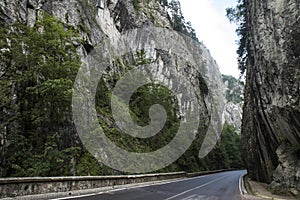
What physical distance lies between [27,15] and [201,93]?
44.5m

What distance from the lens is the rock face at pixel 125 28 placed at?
21.6 meters

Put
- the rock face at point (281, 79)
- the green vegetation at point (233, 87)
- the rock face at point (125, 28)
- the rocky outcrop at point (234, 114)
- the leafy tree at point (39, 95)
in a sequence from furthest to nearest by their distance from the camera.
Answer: the green vegetation at point (233, 87), the rocky outcrop at point (234, 114), the rock face at point (125, 28), the leafy tree at point (39, 95), the rock face at point (281, 79)

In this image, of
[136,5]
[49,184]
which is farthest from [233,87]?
[49,184]

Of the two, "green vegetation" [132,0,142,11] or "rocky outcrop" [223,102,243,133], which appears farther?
"rocky outcrop" [223,102,243,133]

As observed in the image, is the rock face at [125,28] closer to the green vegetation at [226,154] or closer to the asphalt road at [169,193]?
the green vegetation at [226,154]

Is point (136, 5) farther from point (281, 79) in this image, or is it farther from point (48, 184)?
point (48, 184)

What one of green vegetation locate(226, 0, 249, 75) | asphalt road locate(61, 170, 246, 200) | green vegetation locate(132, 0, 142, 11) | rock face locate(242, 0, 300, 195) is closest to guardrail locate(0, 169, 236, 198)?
asphalt road locate(61, 170, 246, 200)

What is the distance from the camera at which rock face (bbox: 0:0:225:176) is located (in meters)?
21.6

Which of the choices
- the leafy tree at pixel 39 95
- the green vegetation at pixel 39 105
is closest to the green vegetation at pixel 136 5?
the green vegetation at pixel 39 105

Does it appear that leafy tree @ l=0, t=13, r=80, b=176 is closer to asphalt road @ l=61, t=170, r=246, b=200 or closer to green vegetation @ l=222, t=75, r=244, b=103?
asphalt road @ l=61, t=170, r=246, b=200

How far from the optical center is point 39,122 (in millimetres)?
14195

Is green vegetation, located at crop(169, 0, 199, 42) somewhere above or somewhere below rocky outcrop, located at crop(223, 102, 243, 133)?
above

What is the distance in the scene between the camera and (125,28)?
42969 millimetres

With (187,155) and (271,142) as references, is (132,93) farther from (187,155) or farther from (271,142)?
(271,142)
